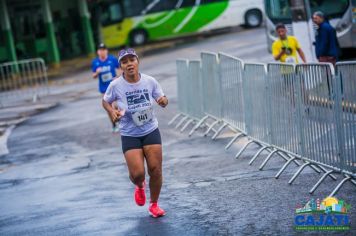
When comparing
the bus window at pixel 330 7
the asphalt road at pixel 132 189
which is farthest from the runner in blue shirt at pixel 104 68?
the bus window at pixel 330 7

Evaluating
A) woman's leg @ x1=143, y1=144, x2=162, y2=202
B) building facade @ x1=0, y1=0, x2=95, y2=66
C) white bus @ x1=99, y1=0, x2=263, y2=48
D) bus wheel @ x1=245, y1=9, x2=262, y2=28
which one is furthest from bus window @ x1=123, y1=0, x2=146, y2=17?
woman's leg @ x1=143, y1=144, x2=162, y2=202

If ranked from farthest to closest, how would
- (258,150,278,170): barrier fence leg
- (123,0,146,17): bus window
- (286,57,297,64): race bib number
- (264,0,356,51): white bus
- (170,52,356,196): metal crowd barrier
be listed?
(123,0,146,17): bus window < (264,0,356,51): white bus < (286,57,297,64): race bib number < (258,150,278,170): barrier fence leg < (170,52,356,196): metal crowd barrier

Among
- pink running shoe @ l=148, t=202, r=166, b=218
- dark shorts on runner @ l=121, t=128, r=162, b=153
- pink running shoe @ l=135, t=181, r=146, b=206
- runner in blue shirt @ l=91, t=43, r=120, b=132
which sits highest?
dark shorts on runner @ l=121, t=128, r=162, b=153

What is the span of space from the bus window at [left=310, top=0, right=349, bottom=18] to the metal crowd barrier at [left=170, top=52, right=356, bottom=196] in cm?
808

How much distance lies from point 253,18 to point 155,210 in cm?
3380

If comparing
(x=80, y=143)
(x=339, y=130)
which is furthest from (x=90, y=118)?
(x=339, y=130)

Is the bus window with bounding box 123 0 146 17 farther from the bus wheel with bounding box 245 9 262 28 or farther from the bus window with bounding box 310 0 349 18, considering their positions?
the bus window with bounding box 310 0 349 18

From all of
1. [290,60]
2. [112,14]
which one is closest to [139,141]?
[290,60]

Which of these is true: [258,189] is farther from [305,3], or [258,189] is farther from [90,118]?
[305,3]

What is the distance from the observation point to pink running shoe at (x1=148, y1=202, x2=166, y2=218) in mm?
8695

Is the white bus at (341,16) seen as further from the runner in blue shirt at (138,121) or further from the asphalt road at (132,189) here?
the runner in blue shirt at (138,121)

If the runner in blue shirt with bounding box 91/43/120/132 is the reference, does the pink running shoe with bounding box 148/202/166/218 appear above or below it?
below

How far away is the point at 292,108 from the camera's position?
1016 cm

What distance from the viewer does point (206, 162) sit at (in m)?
12.2
